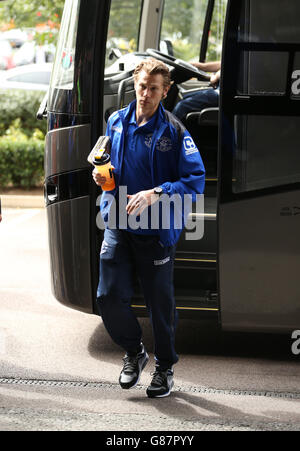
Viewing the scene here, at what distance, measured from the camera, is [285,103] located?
5.13 metres

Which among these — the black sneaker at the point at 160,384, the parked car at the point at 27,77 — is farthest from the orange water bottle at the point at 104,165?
the parked car at the point at 27,77

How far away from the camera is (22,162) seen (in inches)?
520

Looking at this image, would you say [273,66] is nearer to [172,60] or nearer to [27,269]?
[172,60]

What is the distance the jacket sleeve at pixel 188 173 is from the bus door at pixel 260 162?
1.94 ft

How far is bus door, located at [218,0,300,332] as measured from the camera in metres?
5.10

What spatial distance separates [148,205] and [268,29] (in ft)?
4.42

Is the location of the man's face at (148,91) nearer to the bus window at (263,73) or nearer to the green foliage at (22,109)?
the bus window at (263,73)

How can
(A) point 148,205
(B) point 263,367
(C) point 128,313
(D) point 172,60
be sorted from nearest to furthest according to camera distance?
(A) point 148,205 < (C) point 128,313 < (B) point 263,367 < (D) point 172,60

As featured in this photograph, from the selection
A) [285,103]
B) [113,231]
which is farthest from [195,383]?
[285,103]

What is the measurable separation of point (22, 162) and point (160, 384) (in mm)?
8721

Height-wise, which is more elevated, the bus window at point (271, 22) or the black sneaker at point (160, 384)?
the bus window at point (271, 22)

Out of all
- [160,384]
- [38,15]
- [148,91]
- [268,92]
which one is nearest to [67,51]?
[148,91]

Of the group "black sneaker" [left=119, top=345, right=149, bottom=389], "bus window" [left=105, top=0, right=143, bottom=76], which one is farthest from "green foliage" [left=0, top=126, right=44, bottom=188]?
"black sneaker" [left=119, top=345, right=149, bottom=389]

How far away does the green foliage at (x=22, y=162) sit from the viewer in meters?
13.1
